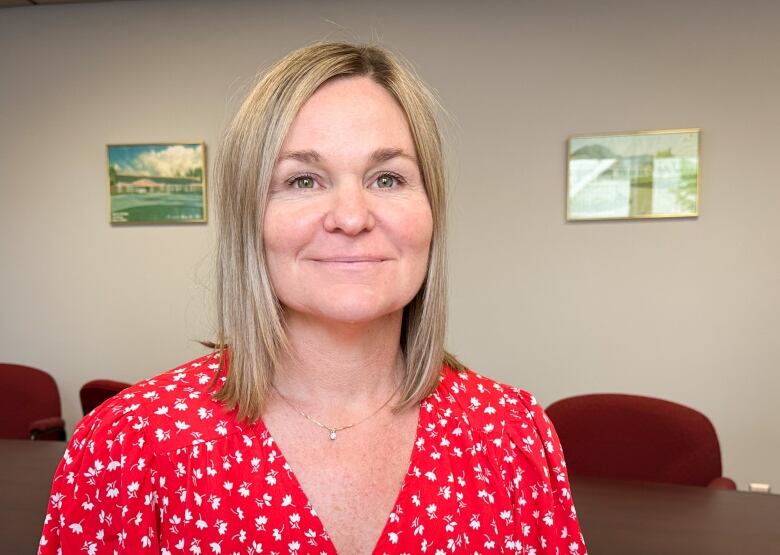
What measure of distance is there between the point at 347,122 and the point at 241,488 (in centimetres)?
61

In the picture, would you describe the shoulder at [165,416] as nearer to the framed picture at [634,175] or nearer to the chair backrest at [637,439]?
the chair backrest at [637,439]

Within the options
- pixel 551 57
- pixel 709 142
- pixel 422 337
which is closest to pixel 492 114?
pixel 551 57

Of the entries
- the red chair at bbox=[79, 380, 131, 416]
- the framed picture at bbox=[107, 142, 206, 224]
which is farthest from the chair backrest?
the framed picture at bbox=[107, 142, 206, 224]

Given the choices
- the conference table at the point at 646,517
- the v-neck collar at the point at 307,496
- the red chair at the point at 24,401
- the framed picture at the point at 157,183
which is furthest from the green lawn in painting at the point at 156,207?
the v-neck collar at the point at 307,496

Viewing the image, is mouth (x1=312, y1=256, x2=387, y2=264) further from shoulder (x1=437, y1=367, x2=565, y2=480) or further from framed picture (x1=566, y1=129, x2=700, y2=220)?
framed picture (x1=566, y1=129, x2=700, y2=220)

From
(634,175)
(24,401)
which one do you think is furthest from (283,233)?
(634,175)

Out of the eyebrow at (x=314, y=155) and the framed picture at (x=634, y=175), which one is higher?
the framed picture at (x=634, y=175)

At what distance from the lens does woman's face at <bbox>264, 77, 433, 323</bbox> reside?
1.00 meters

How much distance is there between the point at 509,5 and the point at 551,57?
39 centimetres

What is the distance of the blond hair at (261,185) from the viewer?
102 cm

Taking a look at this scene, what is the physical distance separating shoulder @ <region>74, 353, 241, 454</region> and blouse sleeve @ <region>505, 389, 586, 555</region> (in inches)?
19.8

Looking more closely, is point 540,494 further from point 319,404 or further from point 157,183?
point 157,183

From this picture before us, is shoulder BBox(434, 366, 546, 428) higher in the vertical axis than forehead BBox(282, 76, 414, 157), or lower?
lower

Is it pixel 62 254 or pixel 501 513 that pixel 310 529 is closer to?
pixel 501 513
